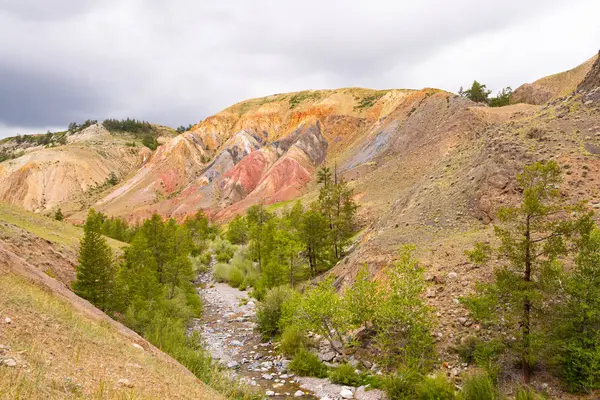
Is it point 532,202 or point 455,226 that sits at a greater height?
point 532,202

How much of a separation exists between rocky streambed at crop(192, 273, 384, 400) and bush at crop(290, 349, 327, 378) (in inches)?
14.8

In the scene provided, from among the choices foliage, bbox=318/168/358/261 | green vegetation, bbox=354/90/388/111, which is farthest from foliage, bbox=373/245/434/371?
green vegetation, bbox=354/90/388/111

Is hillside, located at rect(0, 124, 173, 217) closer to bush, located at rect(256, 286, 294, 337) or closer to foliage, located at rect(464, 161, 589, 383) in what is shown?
bush, located at rect(256, 286, 294, 337)

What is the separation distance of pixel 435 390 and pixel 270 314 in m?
12.8

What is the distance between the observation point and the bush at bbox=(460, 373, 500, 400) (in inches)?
449

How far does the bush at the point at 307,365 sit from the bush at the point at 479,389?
6461mm

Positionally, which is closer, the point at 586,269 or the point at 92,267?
the point at 586,269

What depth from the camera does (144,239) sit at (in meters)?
29.1

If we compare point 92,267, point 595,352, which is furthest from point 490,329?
point 92,267

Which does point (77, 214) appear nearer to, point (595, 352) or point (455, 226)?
point (455, 226)

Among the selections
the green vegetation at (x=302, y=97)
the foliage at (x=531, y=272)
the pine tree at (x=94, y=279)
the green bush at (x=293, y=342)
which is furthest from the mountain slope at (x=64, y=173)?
the foliage at (x=531, y=272)

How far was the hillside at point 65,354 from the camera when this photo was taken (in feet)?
19.9

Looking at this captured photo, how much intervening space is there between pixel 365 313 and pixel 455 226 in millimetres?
10283

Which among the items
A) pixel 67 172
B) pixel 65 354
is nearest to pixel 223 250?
pixel 65 354
